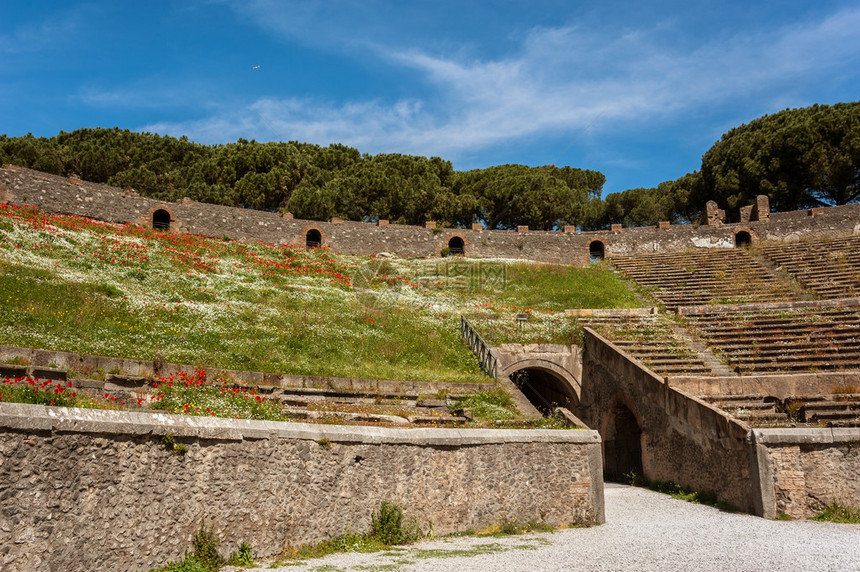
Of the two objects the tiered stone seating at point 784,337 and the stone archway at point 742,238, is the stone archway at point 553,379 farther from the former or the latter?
the stone archway at point 742,238

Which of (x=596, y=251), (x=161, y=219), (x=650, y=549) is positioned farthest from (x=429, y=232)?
(x=650, y=549)

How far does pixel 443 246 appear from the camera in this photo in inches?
1383

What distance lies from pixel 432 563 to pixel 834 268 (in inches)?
1069

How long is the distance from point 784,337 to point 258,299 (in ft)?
55.2

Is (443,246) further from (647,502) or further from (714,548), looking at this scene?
(714,548)

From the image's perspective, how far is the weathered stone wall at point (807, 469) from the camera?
10234 millimetres

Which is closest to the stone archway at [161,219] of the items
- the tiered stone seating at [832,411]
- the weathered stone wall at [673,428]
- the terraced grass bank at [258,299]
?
the terraced grass bank at [258,299]

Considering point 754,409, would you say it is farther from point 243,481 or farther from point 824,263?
point 824,263

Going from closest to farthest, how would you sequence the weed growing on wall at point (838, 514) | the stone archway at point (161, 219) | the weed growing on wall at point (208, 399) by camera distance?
the weed growing on wall at point (208, 399) → the weed growing on wall at point (838, 514) → the stone archway at point (161, 219)

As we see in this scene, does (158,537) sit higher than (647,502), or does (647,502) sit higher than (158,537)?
(158,537)

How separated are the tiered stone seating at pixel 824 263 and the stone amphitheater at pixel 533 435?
14cm

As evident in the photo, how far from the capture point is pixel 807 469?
34.1 ft

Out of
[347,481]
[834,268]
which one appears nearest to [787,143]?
[834,268]

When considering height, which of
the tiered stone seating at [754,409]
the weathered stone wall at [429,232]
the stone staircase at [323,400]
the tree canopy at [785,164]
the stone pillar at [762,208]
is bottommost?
the tiered stone seating at [754,409]
